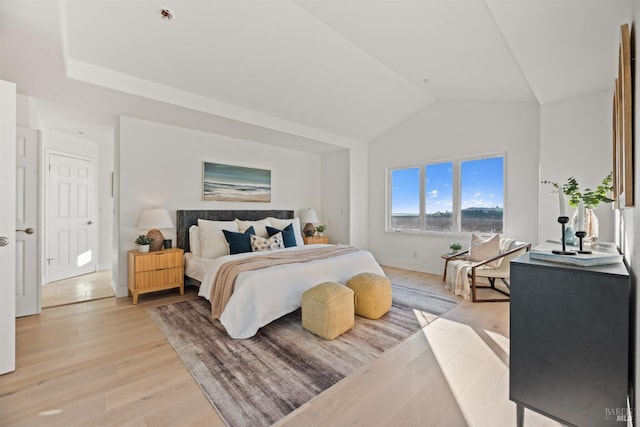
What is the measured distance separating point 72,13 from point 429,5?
3.07 m

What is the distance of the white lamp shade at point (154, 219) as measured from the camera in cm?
372

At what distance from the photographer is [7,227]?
6.59 ft

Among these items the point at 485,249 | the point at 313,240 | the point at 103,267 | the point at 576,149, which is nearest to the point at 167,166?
the point at 313,240

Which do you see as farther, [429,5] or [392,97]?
[392,97]

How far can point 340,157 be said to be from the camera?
598cm

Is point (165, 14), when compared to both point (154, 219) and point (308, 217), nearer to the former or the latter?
point (154, 219)

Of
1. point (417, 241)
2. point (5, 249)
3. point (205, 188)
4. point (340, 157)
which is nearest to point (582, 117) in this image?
point (417, 241)

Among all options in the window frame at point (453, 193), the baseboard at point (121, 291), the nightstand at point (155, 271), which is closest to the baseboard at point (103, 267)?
the baseboard at point (121, 291)

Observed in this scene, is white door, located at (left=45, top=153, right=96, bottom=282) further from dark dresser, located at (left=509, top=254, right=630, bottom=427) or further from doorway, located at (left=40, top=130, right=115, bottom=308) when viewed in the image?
dark dresser, located at (left=509, top=254, right=630, bottom=427)

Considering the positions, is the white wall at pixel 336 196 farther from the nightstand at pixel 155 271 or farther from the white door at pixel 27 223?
the white door at pixel 27 223

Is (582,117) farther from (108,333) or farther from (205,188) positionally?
(108,333)

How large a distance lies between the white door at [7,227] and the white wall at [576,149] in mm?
5019

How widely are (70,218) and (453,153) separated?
266 inches

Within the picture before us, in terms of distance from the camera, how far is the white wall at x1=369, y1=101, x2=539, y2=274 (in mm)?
4090
